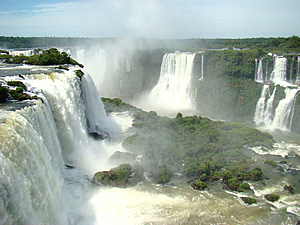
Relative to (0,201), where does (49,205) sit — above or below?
below

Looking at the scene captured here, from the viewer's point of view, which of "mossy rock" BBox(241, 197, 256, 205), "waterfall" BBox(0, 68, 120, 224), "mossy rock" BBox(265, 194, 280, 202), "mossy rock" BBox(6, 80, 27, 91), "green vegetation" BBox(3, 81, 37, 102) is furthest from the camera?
"mossy rock" BBox(6, 80, 27, 91)

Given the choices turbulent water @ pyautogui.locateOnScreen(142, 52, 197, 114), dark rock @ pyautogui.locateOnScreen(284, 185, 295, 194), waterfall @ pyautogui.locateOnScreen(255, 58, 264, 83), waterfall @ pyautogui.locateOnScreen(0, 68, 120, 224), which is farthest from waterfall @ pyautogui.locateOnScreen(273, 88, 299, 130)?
waterfall @ pyautogui.locateOnScreen(0, 68, 120, 224)

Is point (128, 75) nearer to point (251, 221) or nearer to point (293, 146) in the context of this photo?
point (293, 146)

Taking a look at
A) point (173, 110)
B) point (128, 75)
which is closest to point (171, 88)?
point (173, 110)

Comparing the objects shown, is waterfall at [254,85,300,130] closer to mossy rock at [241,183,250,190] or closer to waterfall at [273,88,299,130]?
waterfall at [273,88,299,130]

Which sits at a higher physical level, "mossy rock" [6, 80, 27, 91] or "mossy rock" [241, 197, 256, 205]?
"mossy rock" [6, 80, 27, 91]

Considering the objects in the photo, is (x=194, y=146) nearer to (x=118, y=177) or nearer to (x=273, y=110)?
(x=118, y=177)

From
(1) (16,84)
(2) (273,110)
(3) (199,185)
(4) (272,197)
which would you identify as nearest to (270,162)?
(4) (272,197)
